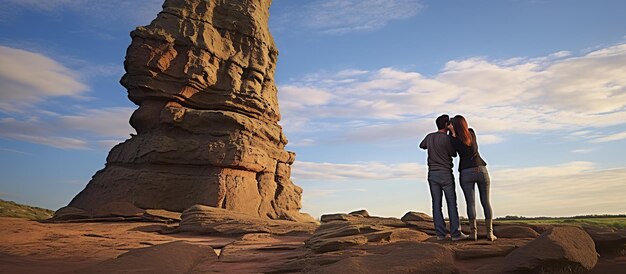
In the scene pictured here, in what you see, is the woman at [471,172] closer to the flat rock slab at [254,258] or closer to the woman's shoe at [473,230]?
the woman's shoe at [473,230]

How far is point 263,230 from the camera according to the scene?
15.1m

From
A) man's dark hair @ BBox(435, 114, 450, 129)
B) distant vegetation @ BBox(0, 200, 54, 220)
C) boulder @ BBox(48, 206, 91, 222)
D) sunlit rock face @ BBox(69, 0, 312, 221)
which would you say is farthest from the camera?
distant vegetation @ BBox(0, 200, 54, 220)

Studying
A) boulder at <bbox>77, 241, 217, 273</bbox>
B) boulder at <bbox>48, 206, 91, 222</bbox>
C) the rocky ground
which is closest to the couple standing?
the rocky ground

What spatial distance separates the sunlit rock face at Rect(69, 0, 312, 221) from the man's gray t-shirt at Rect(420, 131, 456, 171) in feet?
49.9

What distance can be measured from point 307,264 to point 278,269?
53 cm

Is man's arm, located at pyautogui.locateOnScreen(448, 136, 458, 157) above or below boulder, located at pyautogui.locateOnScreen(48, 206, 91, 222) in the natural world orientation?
above

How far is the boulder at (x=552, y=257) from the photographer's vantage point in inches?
223

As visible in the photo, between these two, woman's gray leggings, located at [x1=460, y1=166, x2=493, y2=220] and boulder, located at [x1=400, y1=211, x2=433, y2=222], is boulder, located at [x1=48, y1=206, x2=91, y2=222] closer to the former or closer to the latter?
boulder, located at [x1=400, y1=211, x2=433, y2=222]

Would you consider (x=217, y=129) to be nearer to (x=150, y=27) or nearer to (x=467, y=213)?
(x=150, y=27)

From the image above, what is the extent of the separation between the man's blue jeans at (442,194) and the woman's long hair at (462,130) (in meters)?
0.80

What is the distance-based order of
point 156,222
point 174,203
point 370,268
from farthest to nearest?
1. point 174,203
2. point 156,222
3. point 370,268

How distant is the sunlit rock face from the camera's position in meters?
22.0

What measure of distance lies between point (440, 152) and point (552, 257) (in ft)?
9.70

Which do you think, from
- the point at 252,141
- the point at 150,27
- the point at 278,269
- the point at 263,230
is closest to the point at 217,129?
the point at 252,141
